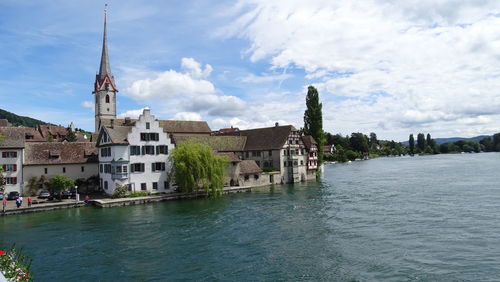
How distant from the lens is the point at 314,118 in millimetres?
83375

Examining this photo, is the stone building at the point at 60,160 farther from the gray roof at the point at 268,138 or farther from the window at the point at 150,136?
the gray roof at the point at 268,138

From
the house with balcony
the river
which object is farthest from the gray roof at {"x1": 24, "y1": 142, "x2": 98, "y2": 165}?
the house with balcony

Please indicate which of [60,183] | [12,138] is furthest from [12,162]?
[60,183]

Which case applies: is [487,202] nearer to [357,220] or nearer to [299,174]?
[357,220]

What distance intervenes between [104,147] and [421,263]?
43380 mm

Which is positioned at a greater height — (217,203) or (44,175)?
(44,175)

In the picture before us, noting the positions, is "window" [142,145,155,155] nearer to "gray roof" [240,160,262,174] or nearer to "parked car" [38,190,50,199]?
"parked car" [38,190,50,199]

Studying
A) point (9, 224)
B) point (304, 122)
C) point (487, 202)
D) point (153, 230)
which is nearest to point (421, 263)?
point (153, 230)

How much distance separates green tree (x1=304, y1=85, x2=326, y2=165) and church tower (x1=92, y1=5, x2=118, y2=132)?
51219 millimetres

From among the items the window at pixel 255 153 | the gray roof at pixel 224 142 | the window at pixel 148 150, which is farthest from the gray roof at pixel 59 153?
the window at pixel 255 153

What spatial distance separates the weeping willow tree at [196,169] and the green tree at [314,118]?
120ft

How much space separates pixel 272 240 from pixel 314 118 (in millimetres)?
58711

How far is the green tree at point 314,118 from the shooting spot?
83.2 m

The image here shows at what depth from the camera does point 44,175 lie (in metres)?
50.6
